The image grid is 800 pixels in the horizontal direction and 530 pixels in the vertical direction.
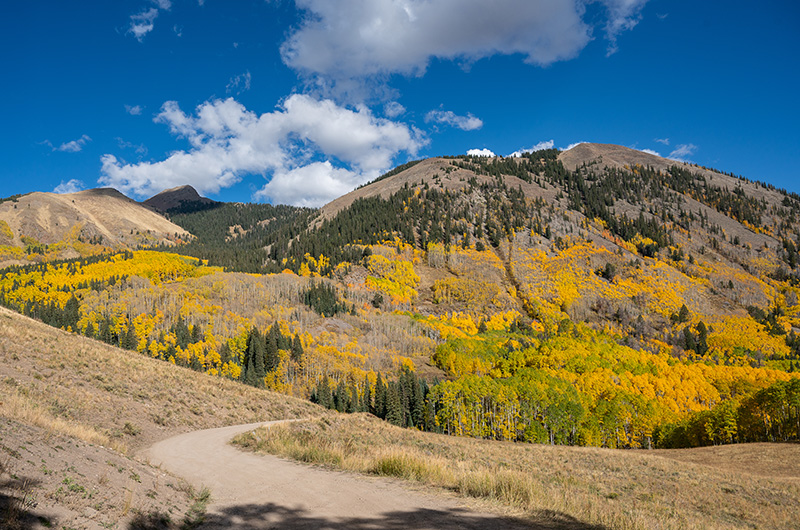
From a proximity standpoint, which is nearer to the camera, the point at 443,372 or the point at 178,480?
the point at 178,480

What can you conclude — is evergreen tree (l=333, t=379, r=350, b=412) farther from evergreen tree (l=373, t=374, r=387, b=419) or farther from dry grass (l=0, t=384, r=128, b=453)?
dry grass (l=0, t=384, r=128, b=453)

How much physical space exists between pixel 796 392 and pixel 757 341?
118 metres

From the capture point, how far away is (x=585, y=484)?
2023 cm

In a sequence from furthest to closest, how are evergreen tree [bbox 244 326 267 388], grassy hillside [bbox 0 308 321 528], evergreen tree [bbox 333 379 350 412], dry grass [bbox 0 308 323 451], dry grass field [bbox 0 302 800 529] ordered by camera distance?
evergreen tree [bbox 244 326 267 388]
evergreen tree [bbox 333 379 350 412]
dry grass [bbox 0 308 323 451]
dry grass field [bbox 0 302 800 529]
grassy hillside [bbox 0 308 321 528]

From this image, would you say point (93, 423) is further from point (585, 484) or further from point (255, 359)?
point (255, 359)

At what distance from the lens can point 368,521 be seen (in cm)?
784

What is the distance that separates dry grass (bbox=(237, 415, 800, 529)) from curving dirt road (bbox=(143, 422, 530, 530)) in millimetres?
1061

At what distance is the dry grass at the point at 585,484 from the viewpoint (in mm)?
9258

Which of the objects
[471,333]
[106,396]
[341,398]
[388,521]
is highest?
[471,333]

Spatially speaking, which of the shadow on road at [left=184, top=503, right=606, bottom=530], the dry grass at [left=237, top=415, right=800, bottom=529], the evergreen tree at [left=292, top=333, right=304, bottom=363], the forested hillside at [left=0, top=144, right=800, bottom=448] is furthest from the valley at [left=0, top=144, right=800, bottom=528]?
the forested hillside at [left=0, top=144, right=800, bottom=448]

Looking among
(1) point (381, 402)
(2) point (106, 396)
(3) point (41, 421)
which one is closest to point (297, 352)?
(1) point (381, 402)

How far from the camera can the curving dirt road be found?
7.85 m

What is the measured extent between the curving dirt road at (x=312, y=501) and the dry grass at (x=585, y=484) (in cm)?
106

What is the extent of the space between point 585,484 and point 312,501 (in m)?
17.1
